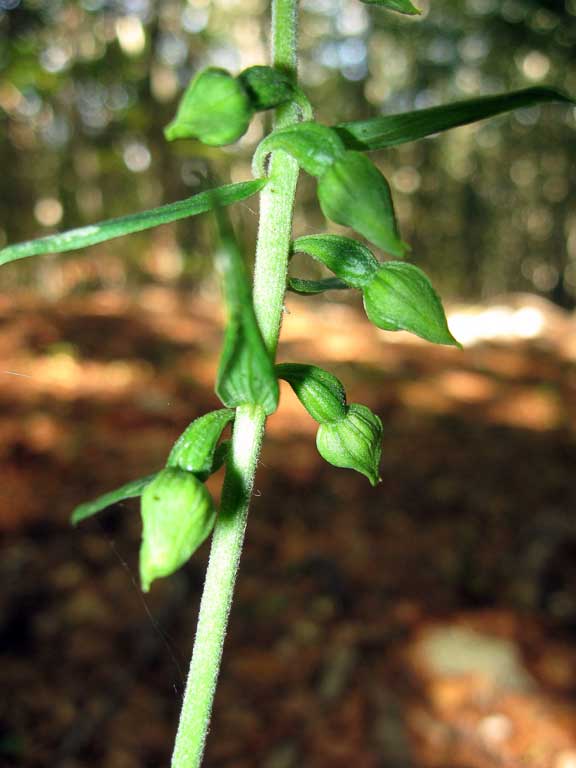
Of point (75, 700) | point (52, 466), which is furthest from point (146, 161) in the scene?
point (75, 700)

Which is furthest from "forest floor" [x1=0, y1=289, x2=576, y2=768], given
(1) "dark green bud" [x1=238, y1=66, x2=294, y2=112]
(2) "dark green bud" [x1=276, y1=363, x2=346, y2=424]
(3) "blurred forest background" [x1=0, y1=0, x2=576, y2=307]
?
(3) "blurred forest background" [x1=0, y1=0, x2=576, y2=307]

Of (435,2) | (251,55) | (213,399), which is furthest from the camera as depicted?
(251,55)

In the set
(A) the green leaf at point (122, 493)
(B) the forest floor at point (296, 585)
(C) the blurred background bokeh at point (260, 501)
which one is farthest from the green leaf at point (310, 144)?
(B) the forest floor at point (296, 585)

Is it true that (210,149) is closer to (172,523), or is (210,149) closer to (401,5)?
(401,5)

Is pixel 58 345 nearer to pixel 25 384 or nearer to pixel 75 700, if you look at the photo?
pixel 25 384

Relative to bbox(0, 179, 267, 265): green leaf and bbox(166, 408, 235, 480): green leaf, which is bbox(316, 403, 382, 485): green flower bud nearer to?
bbox(166, 408, 235, 480): green leaf

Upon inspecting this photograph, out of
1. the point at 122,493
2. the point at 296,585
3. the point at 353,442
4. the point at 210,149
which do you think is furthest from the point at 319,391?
the point at 210,149

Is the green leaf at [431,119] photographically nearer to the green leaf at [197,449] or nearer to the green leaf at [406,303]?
the green leaf at [406,303]
